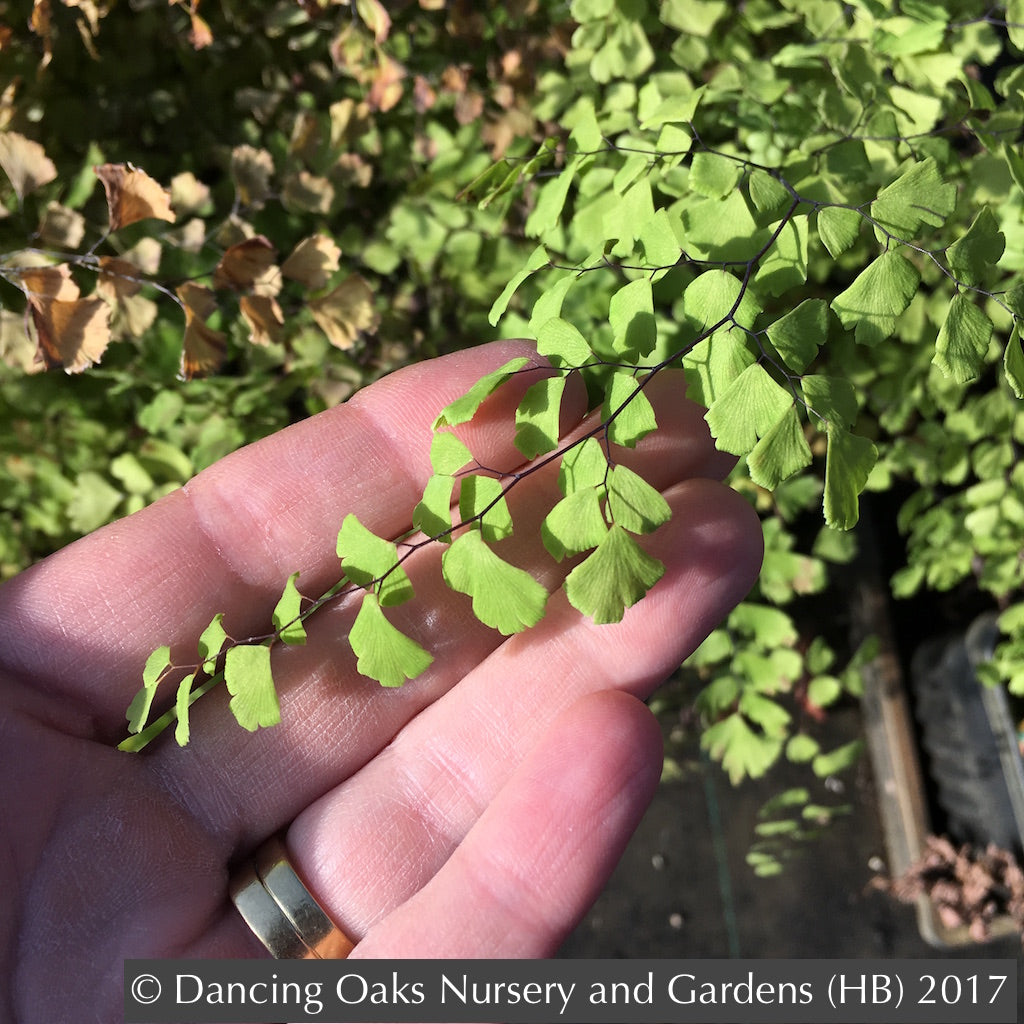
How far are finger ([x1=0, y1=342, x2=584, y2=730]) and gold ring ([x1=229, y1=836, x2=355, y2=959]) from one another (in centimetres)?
30

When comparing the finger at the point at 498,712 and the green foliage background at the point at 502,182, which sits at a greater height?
the green foliage background at the point at 502,182

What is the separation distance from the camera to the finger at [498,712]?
1.13 m

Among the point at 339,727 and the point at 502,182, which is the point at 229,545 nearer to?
the point at 339,727

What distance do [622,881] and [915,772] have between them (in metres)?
0.86

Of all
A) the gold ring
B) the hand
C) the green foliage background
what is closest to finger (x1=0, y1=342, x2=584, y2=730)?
the hand

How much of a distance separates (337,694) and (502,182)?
0.73 m

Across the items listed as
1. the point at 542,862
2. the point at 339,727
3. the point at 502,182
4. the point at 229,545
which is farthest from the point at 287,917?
the point at 502,182

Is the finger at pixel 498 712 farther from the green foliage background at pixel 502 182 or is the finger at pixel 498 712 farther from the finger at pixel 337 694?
the green foliage background at pixel 502 182

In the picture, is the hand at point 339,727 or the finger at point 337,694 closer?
the hand at point 339,727

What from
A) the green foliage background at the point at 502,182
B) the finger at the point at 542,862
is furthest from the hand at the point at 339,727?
the green foliage background at the point at 502,182

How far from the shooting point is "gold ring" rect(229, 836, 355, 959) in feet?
3.67

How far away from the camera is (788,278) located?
0.91 m

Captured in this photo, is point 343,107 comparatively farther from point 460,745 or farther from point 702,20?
point 460,745

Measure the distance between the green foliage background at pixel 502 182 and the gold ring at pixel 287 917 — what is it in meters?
0.68
